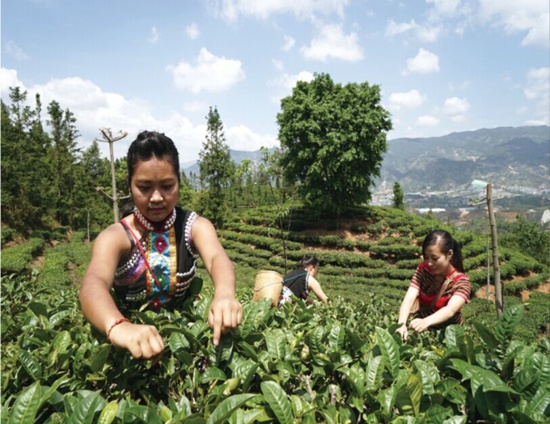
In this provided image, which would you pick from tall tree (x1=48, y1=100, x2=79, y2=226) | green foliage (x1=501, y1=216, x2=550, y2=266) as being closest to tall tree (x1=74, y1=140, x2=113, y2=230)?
tall tree (x1=48, y1=100, x2=79, y2=226)

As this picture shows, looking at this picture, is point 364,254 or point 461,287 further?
point 364,254

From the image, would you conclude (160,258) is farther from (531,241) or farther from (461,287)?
(531,241)

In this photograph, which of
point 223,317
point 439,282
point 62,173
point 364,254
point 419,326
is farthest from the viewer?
point 62,173

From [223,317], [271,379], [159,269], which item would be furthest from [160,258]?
[271,379]

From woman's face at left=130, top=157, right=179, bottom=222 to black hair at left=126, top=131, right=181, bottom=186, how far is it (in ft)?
0.07

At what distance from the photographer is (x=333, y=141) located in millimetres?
21922

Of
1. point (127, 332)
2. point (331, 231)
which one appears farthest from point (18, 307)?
point (331, 231)

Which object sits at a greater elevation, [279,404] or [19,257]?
[279,404]

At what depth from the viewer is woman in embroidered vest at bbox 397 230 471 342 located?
2.73m

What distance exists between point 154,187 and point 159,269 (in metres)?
0.40

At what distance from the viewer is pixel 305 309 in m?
1.88

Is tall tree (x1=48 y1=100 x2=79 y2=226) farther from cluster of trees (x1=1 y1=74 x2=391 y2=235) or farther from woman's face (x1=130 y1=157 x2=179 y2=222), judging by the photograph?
woman's face (x1=130 y1=157 x2=179 y2=222)

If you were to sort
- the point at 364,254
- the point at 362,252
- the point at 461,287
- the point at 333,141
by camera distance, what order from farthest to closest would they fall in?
the point at 333,141, the point at 362,252, the point at 364,254, the point at 461,287

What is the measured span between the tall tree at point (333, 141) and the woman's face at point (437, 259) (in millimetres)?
19162
